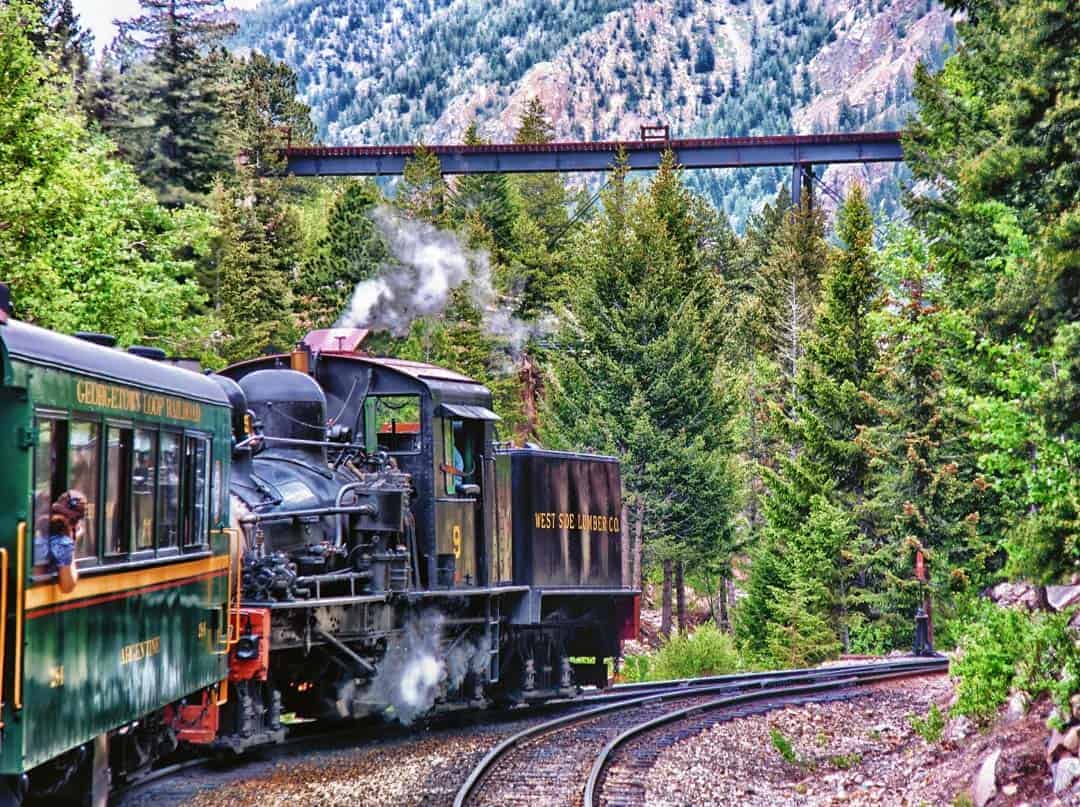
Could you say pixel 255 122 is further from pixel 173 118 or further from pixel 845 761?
pixel 845 761

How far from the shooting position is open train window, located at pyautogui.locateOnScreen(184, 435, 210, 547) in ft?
35.6

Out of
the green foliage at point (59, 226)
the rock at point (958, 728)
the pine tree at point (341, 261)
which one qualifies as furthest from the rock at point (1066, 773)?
the pine tree at point (341, 261)

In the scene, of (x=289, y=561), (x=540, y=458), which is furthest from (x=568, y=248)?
(x=289, y=561)

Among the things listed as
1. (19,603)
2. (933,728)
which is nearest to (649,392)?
(933,728)

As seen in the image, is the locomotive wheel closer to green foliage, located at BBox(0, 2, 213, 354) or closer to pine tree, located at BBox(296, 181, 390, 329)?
green foliage, located at BBox(0, 2, 213, 354)

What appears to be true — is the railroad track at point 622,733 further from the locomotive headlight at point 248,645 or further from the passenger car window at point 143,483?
the passenger car window at point 143,483

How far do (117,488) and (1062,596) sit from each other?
1223 cm

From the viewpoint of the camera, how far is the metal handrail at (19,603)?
24.1 ft

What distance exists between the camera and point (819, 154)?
209 feet

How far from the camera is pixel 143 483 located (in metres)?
9.74

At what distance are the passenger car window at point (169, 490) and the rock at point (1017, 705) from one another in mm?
7438

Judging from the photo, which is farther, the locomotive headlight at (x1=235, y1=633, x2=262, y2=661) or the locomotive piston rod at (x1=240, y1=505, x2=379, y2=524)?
the locomotive piston rod at (x1=240, y1=505, x2=379, y2=524)

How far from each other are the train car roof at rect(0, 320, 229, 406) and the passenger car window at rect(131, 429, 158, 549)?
367 millimetres

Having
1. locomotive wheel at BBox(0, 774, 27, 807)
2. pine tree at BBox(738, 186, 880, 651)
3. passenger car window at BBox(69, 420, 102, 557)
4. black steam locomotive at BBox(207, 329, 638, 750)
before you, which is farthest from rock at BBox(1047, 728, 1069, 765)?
pine tree at BBox(738, 186, 880, 651)
